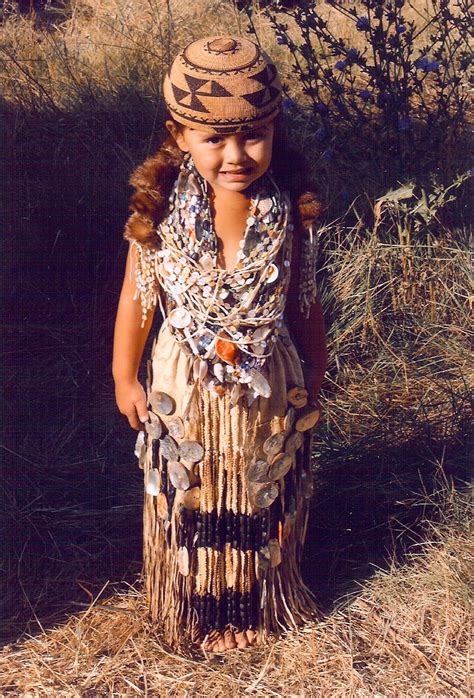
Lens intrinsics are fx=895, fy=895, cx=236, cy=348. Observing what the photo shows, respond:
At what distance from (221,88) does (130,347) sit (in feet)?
2.01

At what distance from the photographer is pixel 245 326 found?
185 cm

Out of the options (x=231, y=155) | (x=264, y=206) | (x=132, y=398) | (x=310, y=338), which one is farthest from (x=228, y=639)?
(x=231, y=155)

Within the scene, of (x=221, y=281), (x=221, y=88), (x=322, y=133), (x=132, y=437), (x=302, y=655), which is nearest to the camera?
(x=221, y=88)

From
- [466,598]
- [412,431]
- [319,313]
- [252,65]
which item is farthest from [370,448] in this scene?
[252,65]

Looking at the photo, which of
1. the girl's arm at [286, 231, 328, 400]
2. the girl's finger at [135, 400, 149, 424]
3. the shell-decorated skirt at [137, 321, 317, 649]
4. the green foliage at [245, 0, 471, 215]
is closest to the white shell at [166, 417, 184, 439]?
the shell-decorated skirt at [137, 321, 317, 649]

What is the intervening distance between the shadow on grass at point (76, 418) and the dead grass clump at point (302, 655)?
99 millimetres

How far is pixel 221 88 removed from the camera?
1.65 metres

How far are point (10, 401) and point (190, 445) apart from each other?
1.45 meters

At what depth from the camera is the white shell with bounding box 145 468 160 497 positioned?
2.04 m

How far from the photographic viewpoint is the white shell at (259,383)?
1864 mm

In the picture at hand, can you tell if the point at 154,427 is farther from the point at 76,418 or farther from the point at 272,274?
the point at 76,418

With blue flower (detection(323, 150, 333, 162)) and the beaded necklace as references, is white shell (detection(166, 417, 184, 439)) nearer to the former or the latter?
the beaded necklace

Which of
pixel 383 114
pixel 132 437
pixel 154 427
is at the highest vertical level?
Result: pixel 383 114

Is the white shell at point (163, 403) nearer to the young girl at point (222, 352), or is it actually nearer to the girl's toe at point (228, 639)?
the young girl at point (222, 352)
